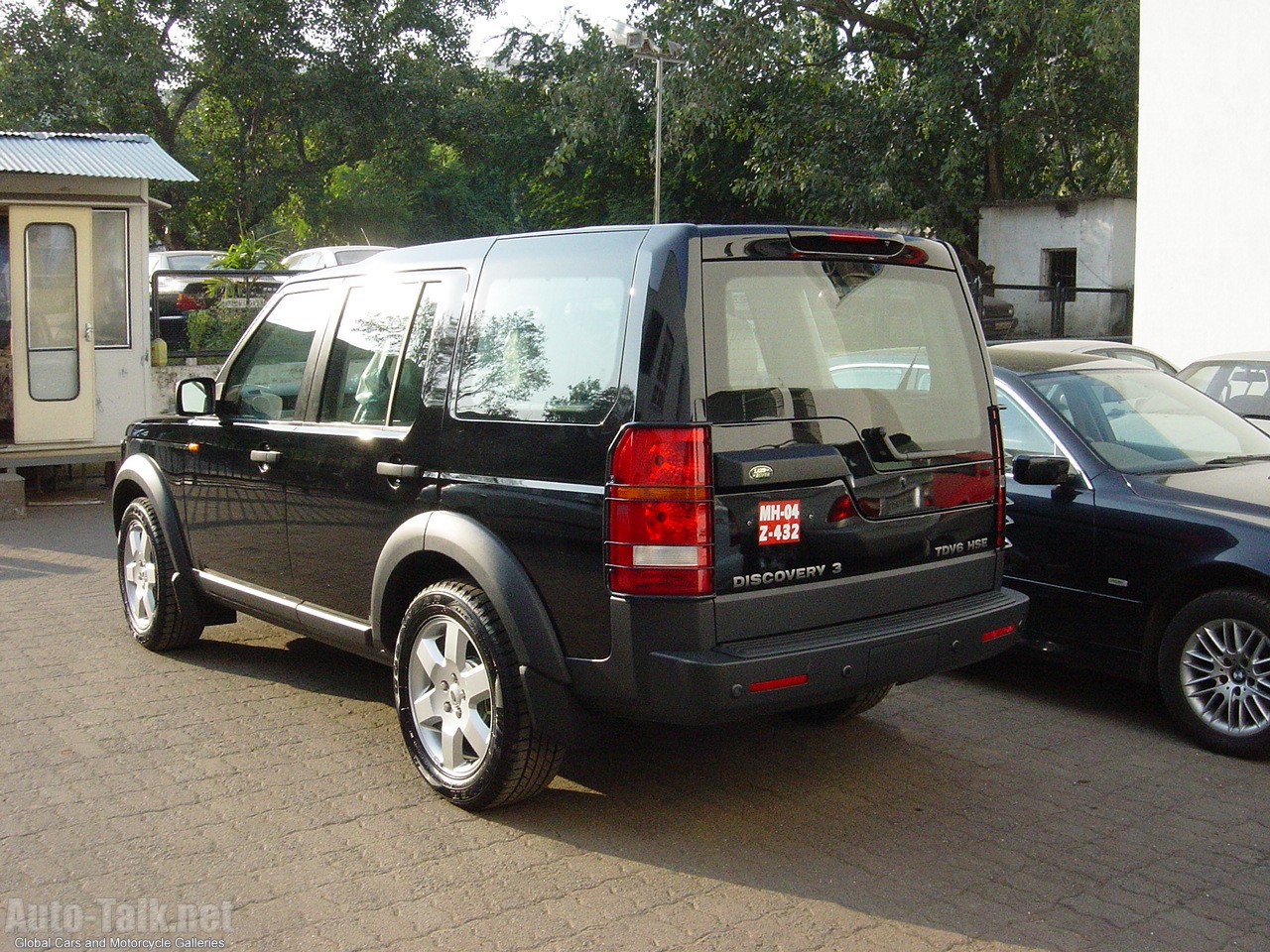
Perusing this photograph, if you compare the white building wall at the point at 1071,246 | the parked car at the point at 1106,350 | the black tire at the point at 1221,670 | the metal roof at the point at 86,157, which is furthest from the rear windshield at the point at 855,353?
the white building wall at the point at 1071,246

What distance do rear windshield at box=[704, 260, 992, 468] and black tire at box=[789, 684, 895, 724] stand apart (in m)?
1.25

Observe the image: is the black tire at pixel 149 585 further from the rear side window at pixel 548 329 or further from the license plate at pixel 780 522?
the license plate at pixel 780 522

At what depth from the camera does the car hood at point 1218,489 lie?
5336 mm

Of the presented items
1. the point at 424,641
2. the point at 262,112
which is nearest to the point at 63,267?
the point at 424,641

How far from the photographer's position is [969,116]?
94.4ft

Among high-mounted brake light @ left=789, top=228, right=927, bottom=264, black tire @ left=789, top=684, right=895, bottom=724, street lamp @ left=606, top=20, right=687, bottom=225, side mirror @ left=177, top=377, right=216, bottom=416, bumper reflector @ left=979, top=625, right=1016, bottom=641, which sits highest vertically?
street lamp @ left=606, top=20, right=687, bottom=225

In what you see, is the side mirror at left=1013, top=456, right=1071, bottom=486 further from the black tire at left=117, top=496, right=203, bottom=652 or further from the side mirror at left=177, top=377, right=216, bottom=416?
the black tire at left=117, top=496, right=203, bottom=652

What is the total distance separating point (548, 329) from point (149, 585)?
3.28m

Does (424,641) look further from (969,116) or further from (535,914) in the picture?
(969,116)

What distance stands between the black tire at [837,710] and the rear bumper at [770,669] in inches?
39.0

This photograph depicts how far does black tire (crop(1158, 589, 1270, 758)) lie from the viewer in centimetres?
512

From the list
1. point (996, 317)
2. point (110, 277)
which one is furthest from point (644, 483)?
point (996, 317)

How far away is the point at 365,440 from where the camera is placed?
16.4 feet

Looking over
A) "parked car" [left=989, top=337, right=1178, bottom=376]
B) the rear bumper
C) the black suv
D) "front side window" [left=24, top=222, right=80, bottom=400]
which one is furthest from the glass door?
the rear bumper
